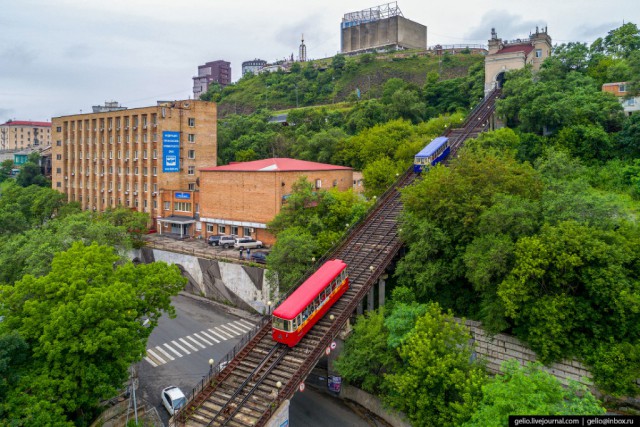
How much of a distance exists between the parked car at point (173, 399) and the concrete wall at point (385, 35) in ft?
403

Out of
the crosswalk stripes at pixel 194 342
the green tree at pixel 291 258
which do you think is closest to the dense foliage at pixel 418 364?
the green tree at pixel 291 258

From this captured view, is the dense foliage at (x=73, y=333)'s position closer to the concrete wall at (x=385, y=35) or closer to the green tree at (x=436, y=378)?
the green tree at (x=436, y=378)

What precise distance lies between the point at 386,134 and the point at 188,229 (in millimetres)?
27311

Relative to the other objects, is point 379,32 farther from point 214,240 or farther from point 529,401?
point 529,401

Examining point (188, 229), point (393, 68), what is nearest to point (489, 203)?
point (188, 229)

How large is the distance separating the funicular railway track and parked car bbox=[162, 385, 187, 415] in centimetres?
232

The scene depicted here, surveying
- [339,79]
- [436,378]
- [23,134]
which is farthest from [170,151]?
[23,134]

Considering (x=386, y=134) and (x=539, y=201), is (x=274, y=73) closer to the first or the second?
(x=386, y=134)

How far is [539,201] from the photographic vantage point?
88.1ft

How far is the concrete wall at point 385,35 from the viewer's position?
418ft

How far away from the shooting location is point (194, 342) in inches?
1278

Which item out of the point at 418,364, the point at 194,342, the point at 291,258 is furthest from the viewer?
the point at 194,342

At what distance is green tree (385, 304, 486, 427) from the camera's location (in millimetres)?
18453

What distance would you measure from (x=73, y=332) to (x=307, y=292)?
39.7ft
